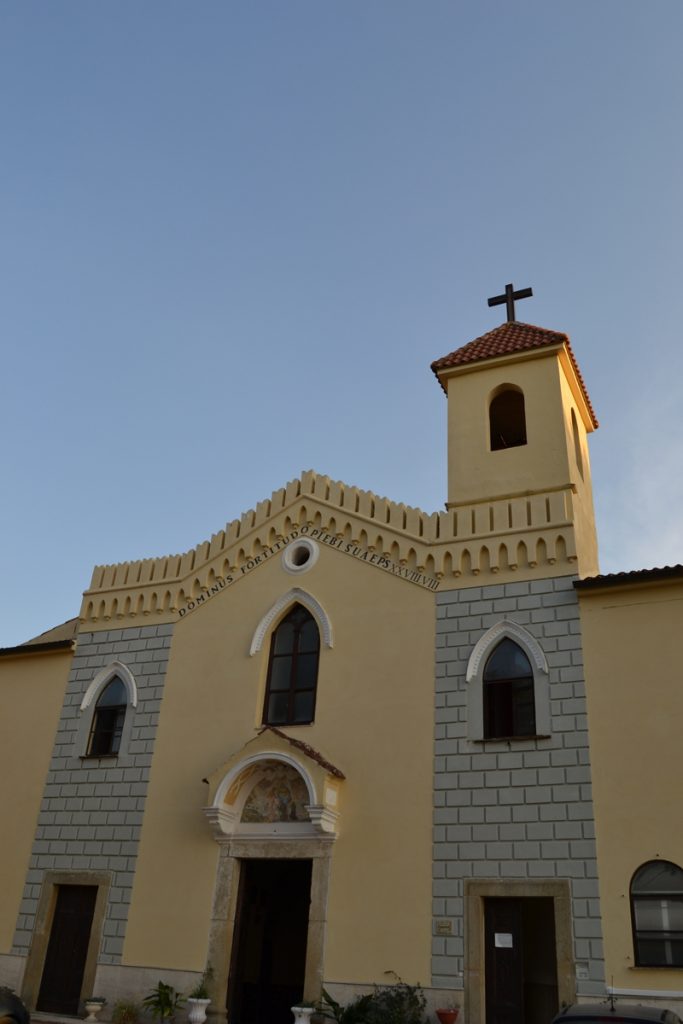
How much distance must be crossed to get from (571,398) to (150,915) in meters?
12.3

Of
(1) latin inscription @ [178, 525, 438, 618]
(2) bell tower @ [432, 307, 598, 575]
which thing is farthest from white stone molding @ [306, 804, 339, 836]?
(2) bell tower @ [432, 307, 598, 575]

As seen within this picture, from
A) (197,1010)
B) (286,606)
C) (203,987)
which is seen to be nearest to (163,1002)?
(203,987)

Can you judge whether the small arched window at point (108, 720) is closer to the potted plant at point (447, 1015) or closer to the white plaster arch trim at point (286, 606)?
the white plaster arch trim at point (286, 606)

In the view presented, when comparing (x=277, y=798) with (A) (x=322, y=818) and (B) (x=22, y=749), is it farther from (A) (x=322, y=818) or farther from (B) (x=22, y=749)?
(B) (x=22, y=749)

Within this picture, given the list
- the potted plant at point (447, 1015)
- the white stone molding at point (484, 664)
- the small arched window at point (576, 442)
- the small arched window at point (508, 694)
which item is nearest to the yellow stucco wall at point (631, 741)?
the white stone molding at point (484, 664)

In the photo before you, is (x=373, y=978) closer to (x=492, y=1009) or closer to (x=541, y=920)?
(x=492, y=1009)

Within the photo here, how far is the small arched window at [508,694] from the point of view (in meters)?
13.8

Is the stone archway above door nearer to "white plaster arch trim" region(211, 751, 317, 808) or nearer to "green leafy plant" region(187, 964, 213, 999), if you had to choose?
"white plaster arch trim" region(211, 751, 317, 808)

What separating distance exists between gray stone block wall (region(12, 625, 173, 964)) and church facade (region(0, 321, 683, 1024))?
0.05m

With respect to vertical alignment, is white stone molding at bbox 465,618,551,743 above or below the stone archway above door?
above

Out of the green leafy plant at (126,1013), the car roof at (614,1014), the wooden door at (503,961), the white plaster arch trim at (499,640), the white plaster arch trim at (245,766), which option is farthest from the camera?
the white plaster arch trim at (245,766)

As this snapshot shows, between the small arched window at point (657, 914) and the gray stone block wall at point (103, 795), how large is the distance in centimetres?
846

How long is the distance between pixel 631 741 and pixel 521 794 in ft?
5.81

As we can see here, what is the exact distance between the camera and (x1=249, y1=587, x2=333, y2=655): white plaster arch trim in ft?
52.9
